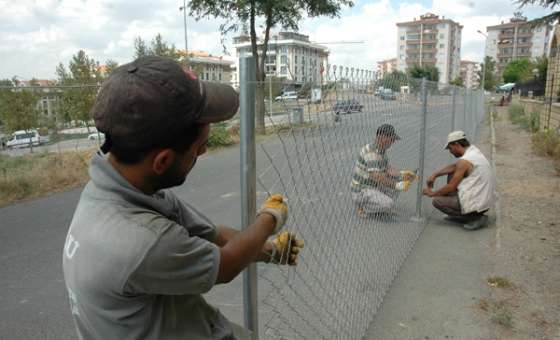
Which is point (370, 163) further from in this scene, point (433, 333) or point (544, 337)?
point (544, 337)

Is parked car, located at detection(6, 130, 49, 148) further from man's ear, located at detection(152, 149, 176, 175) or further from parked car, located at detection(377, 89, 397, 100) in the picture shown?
man's ear, located at detection(152, 149, 176, 175)

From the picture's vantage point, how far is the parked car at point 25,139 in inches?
355

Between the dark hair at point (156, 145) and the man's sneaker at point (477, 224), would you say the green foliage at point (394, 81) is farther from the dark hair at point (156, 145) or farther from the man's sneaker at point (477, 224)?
the dark hair at point (156, 145)

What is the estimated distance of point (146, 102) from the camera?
112 centimetres

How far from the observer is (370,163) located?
3.57 m

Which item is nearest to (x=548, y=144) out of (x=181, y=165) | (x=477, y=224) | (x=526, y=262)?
(x=477, y=224)

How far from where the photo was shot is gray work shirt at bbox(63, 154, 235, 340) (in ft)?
3.59

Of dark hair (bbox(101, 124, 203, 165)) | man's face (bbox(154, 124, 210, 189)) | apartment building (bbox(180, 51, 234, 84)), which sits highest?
apartment building (bbox(180, 51, 234, 84))

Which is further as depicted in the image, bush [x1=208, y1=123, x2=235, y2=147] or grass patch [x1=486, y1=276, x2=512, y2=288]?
bush [x1=208, y1=123, x2=235, y2=147]

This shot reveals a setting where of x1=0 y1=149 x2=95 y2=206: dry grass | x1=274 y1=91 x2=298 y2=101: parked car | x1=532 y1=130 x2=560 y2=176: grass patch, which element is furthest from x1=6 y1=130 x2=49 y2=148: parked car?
x1=532 y1=130 x2=560 y2=176: grass patch

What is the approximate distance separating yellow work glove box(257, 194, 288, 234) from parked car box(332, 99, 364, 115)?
3.30 feet

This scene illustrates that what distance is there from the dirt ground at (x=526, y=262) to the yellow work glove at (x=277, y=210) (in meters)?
2.37

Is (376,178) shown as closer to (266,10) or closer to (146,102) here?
(146,102)

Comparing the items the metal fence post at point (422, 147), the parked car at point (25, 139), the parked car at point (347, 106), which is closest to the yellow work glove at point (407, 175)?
the metal fence post at point (422, 147)
